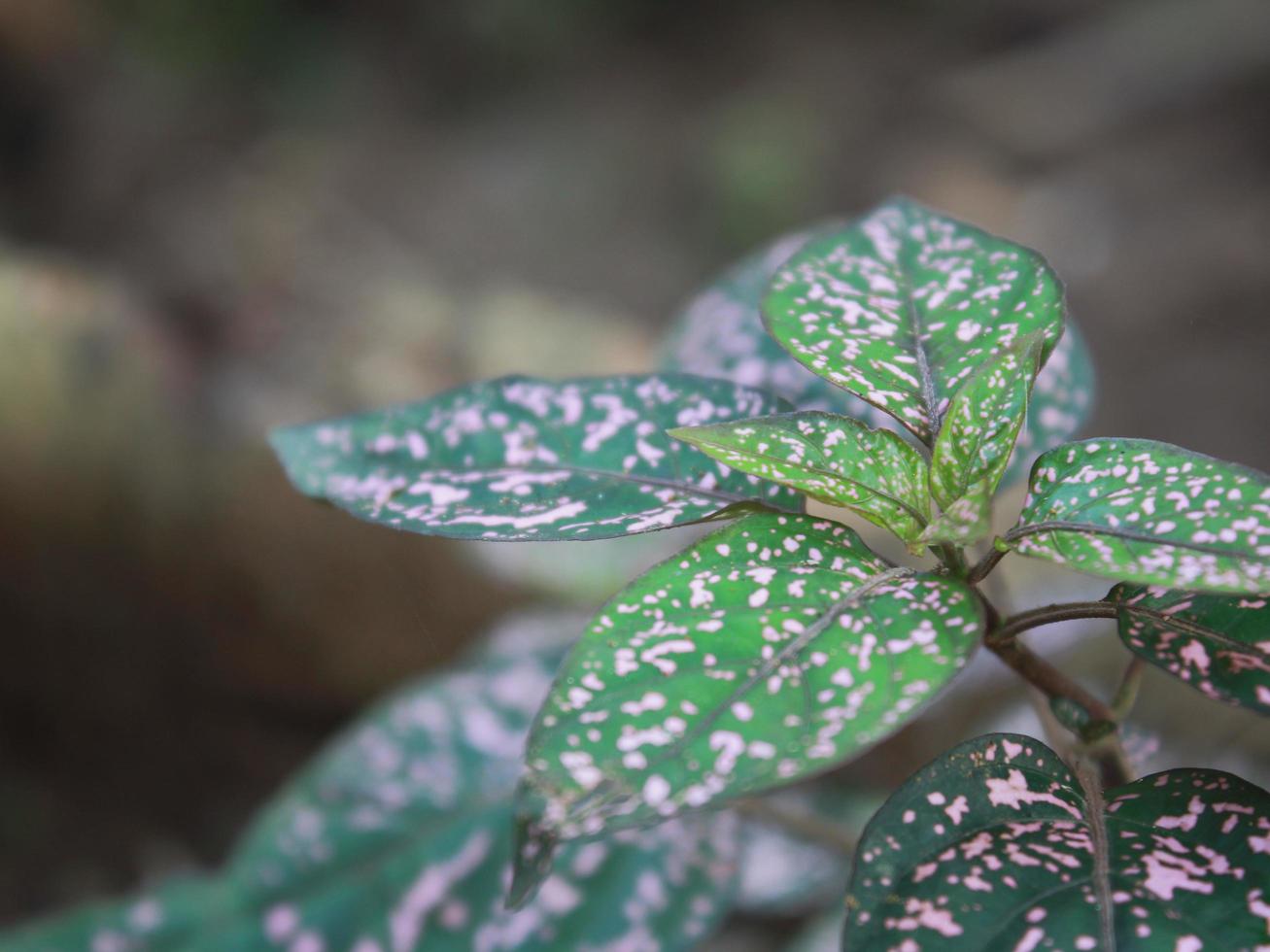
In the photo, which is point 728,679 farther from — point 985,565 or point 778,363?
point 778,363

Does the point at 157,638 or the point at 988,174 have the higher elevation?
the point at 988,174

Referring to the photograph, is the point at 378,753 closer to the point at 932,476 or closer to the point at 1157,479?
the point at 932,476

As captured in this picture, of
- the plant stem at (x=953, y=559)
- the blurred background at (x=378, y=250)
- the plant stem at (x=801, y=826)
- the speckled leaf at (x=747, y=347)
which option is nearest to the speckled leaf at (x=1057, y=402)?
the speckled leaf at (x=747, y=347)

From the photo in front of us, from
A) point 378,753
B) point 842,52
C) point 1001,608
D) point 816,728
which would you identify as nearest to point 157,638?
point 378,753

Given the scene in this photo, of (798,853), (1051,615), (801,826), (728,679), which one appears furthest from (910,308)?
(798,853)

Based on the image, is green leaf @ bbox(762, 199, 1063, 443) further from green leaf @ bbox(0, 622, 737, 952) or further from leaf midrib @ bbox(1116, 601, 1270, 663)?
green leaf @ bbox(0, 622, 737, 952)

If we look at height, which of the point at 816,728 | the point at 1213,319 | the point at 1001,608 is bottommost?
the point at 1213,319
